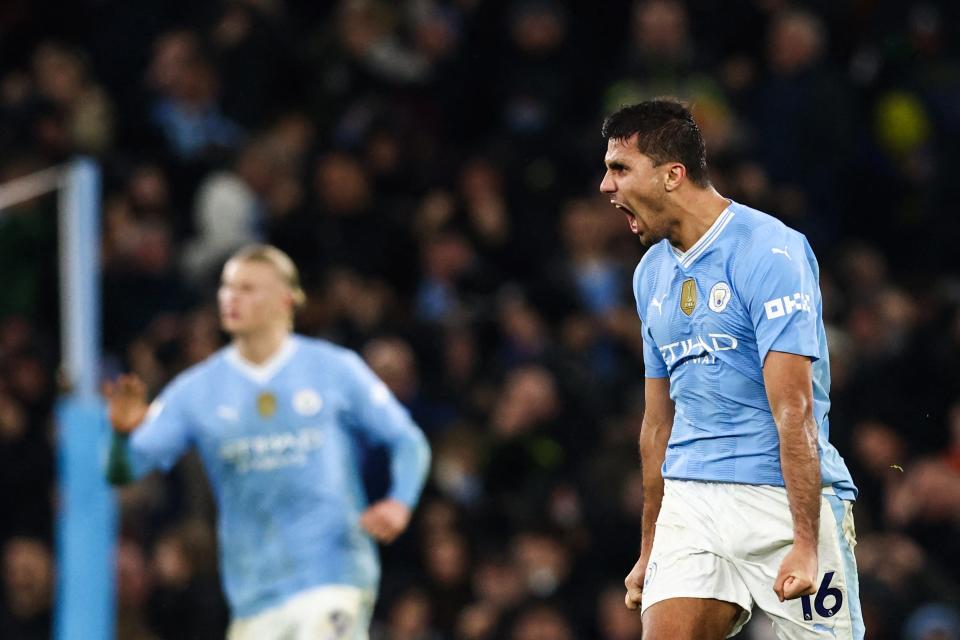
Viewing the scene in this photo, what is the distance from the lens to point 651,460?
5230 millimetres

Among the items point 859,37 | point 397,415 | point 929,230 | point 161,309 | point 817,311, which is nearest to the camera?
point 817,311

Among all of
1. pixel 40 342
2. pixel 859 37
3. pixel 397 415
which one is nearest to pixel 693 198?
pixel 397 415

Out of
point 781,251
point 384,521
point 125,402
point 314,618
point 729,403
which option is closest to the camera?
point 781,251

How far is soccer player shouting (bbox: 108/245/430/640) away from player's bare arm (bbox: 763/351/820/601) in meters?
2.51

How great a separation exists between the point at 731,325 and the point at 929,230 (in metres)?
6.96

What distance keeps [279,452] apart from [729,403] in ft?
9.29

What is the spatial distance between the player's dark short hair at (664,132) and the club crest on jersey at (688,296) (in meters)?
0.30

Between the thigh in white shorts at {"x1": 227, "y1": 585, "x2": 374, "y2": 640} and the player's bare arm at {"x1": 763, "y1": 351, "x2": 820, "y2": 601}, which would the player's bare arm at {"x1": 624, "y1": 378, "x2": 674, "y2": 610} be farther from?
the thigh in white shorts at {"x1": 227, "y1": 585, "x2": 374, "y2": 640}

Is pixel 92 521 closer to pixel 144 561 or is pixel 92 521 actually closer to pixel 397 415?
pixel 144 561

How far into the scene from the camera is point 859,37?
40.6 ft

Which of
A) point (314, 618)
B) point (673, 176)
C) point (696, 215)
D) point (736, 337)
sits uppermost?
point (673, 176)

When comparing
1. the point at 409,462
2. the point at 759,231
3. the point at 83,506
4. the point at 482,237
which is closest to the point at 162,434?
the point at 409,462

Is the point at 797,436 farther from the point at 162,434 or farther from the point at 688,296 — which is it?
the point at 162,434

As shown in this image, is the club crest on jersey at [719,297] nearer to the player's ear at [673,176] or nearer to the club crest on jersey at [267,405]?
the player's ear at [673,176]
